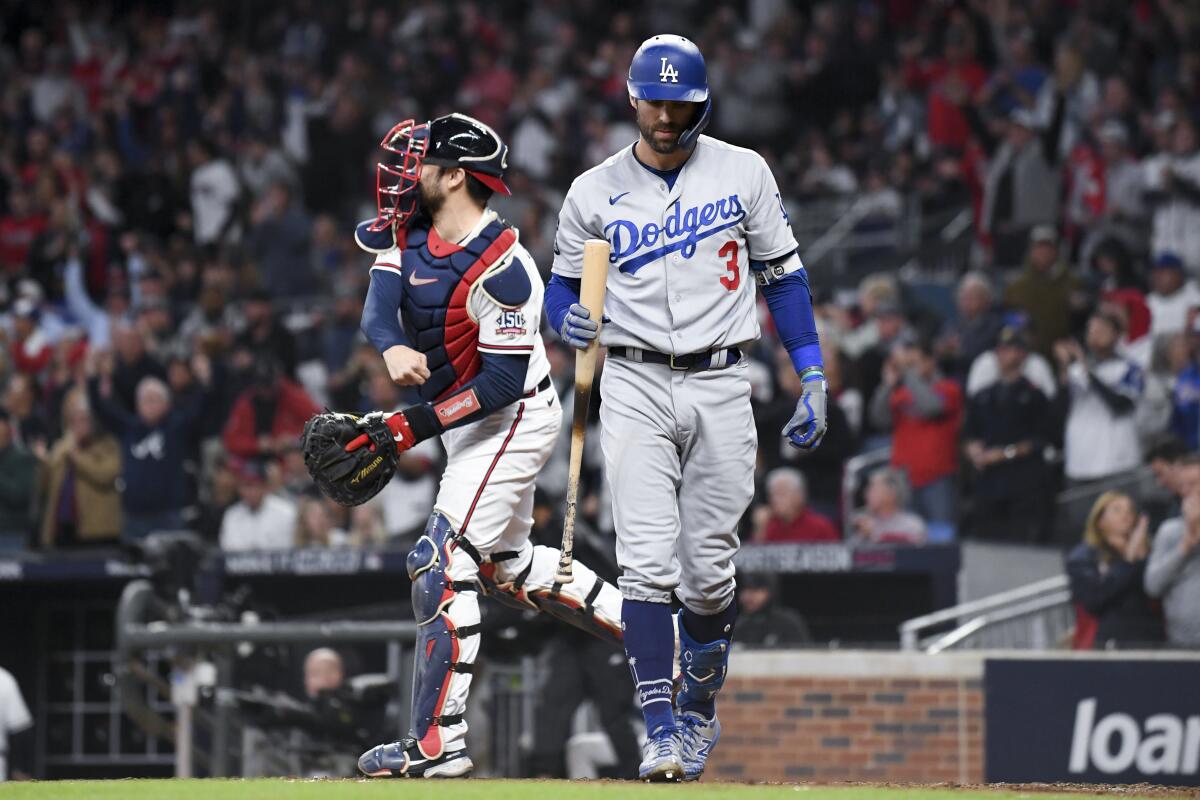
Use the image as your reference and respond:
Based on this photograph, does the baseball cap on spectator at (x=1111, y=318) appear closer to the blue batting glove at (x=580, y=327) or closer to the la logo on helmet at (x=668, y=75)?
the la logo on helmet at (x=668, y=75)

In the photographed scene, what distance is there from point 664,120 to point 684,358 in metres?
0.72

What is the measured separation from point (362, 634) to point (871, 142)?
732 centimetres

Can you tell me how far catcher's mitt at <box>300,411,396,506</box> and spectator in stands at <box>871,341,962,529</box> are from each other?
553cm

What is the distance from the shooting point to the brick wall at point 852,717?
30.4 ft

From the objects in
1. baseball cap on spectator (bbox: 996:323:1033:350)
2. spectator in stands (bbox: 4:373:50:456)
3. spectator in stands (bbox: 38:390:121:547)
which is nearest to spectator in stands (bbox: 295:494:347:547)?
spectator in stands (bbox: 38:390:121:547)

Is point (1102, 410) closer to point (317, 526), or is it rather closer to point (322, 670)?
point (322, 670)

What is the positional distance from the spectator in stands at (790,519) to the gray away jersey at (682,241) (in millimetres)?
5011

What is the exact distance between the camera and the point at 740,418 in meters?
5.64

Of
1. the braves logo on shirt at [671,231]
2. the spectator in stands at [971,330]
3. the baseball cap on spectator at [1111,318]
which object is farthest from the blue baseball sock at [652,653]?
the spectator in stands at [971,330]

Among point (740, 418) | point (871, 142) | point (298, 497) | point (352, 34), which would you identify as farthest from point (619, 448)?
point (352, 34)

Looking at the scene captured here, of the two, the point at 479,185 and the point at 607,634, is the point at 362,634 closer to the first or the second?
the point at 607,634

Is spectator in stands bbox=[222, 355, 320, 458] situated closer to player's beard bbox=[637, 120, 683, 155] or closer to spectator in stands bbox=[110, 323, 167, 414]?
spectator in stands bbox=[110, 323, 167, 414]

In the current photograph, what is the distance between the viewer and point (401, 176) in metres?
5.92

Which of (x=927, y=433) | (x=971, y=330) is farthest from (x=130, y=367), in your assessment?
(x=971, y=330)
